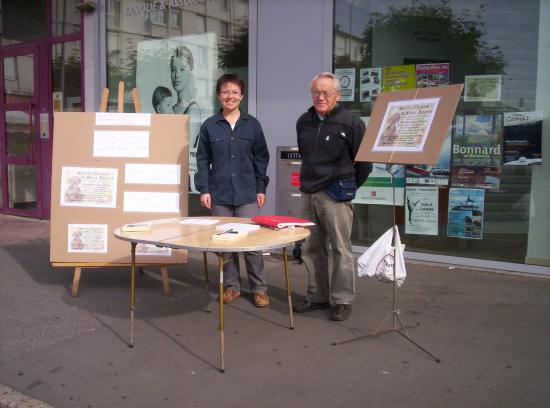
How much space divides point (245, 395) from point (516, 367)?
1.64 m

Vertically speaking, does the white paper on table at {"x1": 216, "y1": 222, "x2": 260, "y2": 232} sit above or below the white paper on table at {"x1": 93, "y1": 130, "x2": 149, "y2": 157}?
below

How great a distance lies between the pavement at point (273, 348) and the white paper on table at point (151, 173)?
3.31 ft

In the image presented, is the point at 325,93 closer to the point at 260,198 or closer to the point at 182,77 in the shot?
the point at 260,198

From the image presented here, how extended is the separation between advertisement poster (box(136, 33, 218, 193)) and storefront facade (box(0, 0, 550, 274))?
2 centimetres

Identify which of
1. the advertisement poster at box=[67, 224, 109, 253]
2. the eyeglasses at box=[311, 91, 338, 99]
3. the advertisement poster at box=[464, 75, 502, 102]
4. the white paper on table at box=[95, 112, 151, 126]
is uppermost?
the advertisement poster at box=[464, 75, 502, 102]

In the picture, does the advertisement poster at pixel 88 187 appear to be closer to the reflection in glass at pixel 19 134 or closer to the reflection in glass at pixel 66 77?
the reflection in glass at pixel 66 77

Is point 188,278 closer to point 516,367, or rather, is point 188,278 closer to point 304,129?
point 304,129

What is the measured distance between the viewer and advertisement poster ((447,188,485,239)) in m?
5.63

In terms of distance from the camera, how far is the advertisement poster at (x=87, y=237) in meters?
4.62

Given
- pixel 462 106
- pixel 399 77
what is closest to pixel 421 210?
pixel 462 106

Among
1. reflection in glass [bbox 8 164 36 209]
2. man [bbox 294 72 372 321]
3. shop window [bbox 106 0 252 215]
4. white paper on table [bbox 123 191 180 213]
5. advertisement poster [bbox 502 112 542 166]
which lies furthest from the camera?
reflection in glass [bbox 8 164 36 209]

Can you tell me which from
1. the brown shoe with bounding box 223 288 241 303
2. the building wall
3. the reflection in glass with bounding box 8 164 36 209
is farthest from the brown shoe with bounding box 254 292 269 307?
the reflection in glass with bounding box 8 164 36 209

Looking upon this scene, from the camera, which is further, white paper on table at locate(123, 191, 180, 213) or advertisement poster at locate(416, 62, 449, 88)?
advertisement poster at locate(416, 62, 449, 88)

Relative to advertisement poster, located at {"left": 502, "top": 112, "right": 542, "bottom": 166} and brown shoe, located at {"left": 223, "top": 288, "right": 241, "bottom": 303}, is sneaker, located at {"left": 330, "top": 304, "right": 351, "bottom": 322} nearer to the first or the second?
brown shoe, located at {"left": 223, "top": 288, "right": 241, "bottom": 303}
